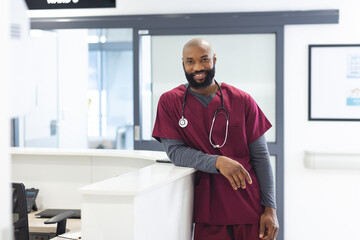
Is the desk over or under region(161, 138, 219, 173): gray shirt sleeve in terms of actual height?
under

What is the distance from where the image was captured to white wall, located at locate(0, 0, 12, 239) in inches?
26.5

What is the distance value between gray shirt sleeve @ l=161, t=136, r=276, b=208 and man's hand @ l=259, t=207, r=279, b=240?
3 centimetres

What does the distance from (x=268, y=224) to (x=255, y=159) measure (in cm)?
27

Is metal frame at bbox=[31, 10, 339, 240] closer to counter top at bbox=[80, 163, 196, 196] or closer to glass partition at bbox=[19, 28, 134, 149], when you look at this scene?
glass partition at bbox=[19, 28, 134, 149]

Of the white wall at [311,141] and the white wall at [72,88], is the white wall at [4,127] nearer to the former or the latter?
the white wall at [311,141]

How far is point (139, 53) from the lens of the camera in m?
4.07

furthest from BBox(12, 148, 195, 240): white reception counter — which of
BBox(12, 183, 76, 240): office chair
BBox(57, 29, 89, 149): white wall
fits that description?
BBox(57, 29, 89, 149): white wall

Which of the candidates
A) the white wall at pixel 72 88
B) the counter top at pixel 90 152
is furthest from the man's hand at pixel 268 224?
the white wall at pixel 72 88

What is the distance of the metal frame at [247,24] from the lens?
12.4 ft

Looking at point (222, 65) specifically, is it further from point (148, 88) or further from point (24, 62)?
point (24, 62)

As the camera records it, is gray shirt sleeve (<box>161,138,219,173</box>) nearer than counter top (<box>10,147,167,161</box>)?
Yes

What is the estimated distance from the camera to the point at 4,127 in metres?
0.69

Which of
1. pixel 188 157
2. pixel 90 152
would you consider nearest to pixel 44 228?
pixel 90 152

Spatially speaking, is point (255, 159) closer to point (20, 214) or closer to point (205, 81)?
point (205, 81)
